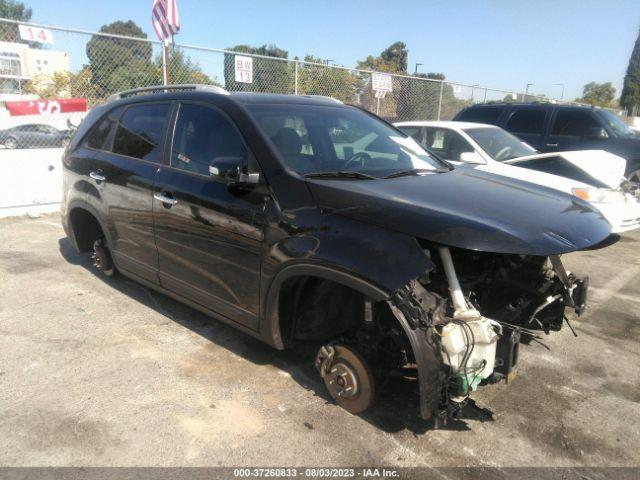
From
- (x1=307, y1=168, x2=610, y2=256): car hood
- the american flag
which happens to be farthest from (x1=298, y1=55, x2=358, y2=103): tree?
(x1=307, y1=168, x2=610, y2=256): car hood

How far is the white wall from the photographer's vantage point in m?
7.59

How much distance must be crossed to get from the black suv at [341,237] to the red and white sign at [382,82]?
26.1 feet

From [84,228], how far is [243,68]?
545 centimetres

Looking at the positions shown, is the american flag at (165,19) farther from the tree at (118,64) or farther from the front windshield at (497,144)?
the front windshield at (497,144)

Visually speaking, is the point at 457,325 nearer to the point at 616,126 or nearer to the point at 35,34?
the point at 35,34

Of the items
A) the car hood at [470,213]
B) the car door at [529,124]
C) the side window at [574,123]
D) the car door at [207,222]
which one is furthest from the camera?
the car door at [529,124]

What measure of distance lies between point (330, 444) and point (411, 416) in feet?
1.87

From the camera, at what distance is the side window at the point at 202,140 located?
128 inches

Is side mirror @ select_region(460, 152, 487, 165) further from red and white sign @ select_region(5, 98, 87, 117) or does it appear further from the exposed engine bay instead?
red and white sign @ select_region(5, 98, 87, 117)

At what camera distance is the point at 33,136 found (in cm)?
777

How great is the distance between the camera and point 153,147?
3.84 m

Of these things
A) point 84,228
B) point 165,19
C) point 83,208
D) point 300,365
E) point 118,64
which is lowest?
point 300,365

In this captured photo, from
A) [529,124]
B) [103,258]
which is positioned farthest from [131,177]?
[529,124]

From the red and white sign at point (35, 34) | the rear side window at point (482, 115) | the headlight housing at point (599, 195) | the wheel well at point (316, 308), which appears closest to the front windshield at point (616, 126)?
the rear side window at point (482, 115)
